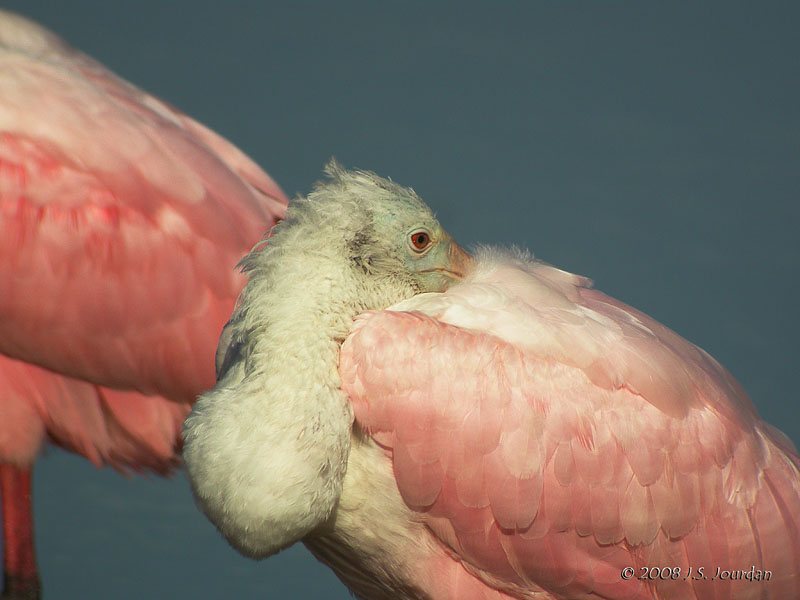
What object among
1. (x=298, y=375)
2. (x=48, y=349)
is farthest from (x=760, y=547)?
(x=48, y=349)

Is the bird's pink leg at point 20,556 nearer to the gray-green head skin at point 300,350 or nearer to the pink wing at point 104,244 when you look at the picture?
the pink wing at point 104,244

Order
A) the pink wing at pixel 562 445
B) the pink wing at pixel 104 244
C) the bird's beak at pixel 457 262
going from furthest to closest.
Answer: the pink wing at pixel 104 244 → the bird's beak at pixel 457 262 → the pink wing at pixel 562 445

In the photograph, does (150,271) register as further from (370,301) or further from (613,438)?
(613,438)

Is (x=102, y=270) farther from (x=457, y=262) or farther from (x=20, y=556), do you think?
(x=457, y=262)

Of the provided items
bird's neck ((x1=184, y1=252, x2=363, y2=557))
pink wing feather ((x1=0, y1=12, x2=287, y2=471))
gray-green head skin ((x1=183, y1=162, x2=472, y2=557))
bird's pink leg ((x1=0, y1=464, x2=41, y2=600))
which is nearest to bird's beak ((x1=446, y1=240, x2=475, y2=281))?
gray-green head skin ((x1=183, y1=162, x2=472, y2=557))

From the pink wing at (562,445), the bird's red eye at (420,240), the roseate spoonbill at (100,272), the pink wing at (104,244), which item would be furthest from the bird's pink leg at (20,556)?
the bird's red eye at (420,240)

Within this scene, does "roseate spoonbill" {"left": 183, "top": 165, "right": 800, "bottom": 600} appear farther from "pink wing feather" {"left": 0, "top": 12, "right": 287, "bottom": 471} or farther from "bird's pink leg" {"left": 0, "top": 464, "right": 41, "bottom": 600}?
"bird's pink leg" {"left": 0, "top": 464, "right": 41, "bottom": 600}
